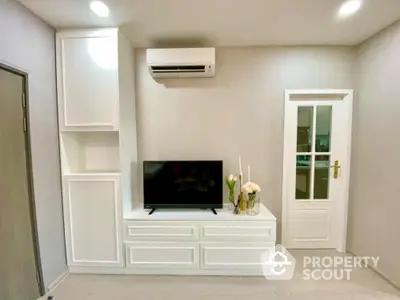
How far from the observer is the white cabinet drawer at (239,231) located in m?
2.73

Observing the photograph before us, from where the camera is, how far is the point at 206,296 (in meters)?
2.43

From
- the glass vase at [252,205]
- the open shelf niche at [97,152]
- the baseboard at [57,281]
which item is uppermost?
the open shelf niche at [97,152]

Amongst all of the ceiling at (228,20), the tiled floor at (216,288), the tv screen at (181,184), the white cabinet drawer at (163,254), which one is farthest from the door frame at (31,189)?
the tv screen at (181,184)

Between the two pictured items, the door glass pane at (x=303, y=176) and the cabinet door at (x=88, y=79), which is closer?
the cabinet door at (x=88, y=79)

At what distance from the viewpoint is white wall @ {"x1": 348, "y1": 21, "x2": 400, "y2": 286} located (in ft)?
8.41

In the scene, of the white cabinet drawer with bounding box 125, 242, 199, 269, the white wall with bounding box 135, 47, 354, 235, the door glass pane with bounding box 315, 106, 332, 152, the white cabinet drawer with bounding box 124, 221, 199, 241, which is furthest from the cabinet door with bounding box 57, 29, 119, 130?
the door glass pane with bounding box 315, 106, 332, 152

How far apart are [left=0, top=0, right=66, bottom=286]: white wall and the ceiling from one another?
174mm

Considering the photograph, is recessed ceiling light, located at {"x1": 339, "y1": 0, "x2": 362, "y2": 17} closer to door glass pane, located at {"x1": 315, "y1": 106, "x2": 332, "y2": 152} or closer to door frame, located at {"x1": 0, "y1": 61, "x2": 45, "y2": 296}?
door glass pane, located at {"x1": 315, "y1": 106, "x2": 332, "y2": 152}

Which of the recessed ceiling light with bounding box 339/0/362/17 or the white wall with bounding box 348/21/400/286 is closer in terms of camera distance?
the recessed ceiling light with bounding box 339/0/362/17

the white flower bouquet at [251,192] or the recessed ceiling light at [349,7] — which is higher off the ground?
the recessed ceiling light at [349,7]

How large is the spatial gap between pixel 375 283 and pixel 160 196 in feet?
7.82

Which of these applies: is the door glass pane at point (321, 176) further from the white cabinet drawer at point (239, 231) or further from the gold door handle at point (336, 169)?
the white cabinet drawer at point (239, 231)

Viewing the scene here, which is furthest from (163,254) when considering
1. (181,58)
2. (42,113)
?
(181,58)

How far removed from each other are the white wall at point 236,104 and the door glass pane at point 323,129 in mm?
307
